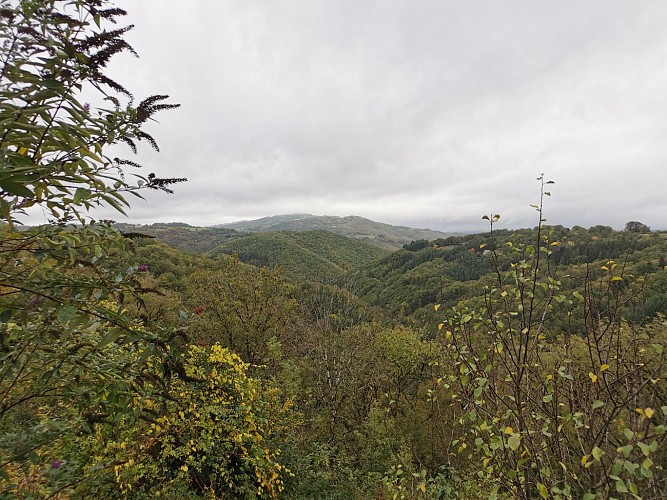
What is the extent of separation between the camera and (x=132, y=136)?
199 centimetres

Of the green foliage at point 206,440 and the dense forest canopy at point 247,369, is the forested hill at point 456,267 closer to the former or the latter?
the dense forest canopy at point 247,369

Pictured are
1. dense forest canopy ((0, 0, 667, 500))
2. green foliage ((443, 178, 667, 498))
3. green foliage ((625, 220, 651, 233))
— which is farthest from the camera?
green foliage ((625, 220, 651, 233))

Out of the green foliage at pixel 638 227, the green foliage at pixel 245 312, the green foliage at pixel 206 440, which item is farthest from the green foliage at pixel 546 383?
the green foliage at pixel 638 227

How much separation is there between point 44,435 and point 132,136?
2604mm

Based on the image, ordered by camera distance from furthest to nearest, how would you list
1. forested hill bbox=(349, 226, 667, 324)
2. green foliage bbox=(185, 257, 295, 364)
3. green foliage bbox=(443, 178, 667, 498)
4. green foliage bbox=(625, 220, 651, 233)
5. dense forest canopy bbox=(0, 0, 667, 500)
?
green foliage bbox=(625, 220, 651, 233)
forested hill bbox=(349, 226, 667, 324)
green foliage bbox=(185, 257, 295, 364)
green foliage bbox=(443, 178, 667, 498)
dense forest canopy bbox=(0, 0, 667, 500)

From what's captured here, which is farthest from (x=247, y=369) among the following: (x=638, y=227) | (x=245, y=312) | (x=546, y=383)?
(x=638, y=227)

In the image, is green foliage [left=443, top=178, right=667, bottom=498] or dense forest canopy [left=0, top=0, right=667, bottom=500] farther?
green foliage [left=443, top=178, right=667, bottom=498]

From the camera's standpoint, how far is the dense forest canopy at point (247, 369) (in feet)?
5.51

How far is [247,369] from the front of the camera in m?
10.2

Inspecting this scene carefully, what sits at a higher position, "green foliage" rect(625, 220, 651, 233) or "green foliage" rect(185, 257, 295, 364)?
"green foliage" rect(625, 220, 651, 233)

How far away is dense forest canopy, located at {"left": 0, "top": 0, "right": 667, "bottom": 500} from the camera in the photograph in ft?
5.51

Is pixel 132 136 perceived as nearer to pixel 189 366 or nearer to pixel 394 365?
pixel 189 366

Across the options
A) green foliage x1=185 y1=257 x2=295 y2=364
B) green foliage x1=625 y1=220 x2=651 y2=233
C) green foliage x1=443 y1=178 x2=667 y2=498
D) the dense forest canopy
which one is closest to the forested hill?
green foliage x1=625 y1=220 x2=651 y2=233

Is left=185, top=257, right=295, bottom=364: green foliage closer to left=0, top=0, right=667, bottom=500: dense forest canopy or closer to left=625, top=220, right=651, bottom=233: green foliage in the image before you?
left=0, top=0, right=667, bottom=500: dense forest canopy
